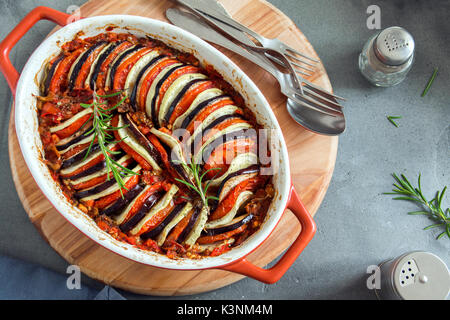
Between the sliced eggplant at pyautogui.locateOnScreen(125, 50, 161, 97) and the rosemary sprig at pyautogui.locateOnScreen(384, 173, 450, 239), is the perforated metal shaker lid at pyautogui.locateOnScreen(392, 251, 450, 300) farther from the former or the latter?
the sliced eggplant at pyautogui.locateOnScreen(125, 50, 161, 97)

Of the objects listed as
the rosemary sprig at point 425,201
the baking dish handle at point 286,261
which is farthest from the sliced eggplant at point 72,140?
the rosemary sprig at point 425,201

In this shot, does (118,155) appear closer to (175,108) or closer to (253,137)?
(175,108)

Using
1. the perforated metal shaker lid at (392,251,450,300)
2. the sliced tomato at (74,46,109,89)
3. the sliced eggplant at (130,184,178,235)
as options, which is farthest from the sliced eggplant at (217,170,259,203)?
the perforated metal shaker lid at (392,251,450,300)

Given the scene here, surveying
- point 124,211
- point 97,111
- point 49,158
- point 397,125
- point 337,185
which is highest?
point 97,111

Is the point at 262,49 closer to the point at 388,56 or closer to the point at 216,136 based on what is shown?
the point at 216,136

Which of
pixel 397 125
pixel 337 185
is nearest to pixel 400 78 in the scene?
pixel 397 125

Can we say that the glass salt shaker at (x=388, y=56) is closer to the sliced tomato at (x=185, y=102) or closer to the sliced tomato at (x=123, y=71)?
the sliced tomato at (x=185, y=102)
